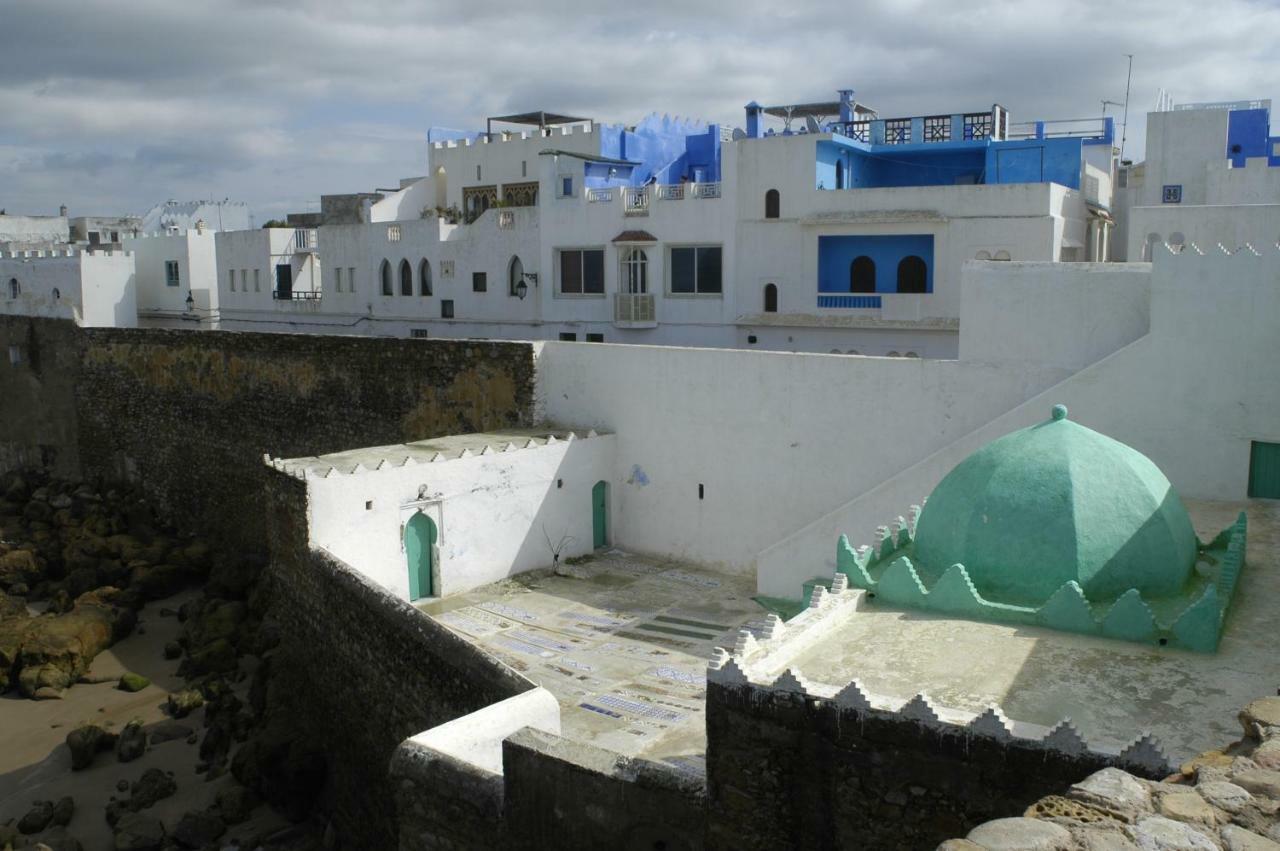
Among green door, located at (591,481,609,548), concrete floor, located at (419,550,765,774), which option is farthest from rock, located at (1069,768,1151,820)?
green door, located at (591,481,609,548)

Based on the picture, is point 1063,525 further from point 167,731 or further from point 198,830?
point 167,731

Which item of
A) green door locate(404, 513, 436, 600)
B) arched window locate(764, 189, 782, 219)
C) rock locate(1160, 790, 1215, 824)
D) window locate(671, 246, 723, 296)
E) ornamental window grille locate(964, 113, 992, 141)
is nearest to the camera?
rock locate(1160, 790, 1215, 824)

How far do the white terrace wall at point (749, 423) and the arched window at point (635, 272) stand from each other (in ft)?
22.9

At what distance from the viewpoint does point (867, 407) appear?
15.6 meters

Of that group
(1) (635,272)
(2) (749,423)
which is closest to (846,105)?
(1) (635,272)

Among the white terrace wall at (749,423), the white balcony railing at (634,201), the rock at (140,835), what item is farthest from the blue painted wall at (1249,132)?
the rock at (140,835)

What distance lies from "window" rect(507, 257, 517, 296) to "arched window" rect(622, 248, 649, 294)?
120 inches

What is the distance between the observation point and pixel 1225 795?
13.4 feet

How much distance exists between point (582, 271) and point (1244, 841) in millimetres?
23178

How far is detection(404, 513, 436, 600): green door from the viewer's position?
15.5 meters

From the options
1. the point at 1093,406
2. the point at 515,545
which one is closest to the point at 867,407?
the point at 1093,406

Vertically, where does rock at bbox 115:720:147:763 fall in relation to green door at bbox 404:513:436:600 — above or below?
below

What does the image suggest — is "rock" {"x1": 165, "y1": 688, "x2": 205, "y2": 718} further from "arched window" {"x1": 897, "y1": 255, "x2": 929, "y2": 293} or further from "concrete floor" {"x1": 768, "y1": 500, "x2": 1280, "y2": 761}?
"arched window" {"x1": 897, "y1": 255, "x2": 929, "y2": 293}

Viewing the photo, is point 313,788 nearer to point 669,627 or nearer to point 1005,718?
point 669,627
